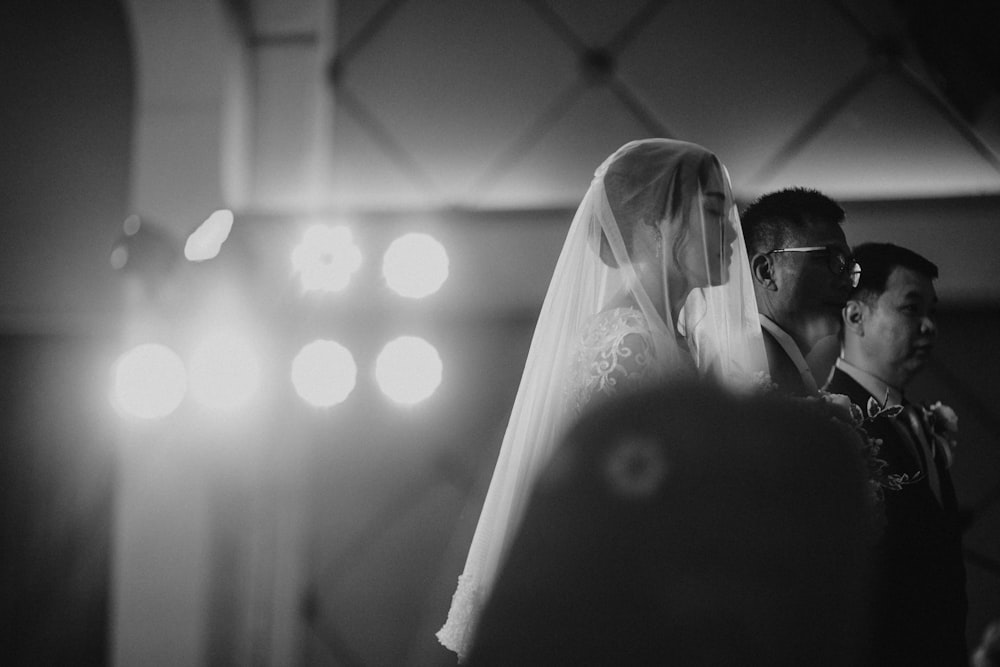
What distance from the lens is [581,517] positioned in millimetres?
518

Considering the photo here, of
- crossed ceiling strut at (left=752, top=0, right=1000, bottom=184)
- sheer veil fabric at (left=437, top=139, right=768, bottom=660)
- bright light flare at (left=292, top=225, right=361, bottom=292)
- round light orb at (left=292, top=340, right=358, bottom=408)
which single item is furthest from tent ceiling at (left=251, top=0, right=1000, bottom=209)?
sheer veil fabric at (left=437, top=139, right=768, bottom=660)

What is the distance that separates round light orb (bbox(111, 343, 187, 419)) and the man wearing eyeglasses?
169cm

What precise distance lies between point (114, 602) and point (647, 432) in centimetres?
275

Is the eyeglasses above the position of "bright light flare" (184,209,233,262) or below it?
below

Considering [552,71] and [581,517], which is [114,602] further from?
[581,517]

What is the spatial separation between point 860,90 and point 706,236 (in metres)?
1.66

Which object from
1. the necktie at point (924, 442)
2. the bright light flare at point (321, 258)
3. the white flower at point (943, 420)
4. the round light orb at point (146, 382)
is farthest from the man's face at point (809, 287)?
the round light orb at point (146, 382)

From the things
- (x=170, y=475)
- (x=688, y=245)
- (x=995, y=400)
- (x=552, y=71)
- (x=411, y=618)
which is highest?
(x=552, y=71)

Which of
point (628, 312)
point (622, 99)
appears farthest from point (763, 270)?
point (622, 99)

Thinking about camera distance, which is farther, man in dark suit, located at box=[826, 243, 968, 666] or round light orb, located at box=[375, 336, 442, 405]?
round light orb, located at box=[375, 336, 442, 405]

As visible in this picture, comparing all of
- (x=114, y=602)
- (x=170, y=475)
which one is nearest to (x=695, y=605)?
(x=170, y=475)

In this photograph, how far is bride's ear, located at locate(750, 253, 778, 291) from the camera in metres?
1.65

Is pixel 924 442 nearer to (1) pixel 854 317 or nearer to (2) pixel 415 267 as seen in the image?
(1) pixel 854 317

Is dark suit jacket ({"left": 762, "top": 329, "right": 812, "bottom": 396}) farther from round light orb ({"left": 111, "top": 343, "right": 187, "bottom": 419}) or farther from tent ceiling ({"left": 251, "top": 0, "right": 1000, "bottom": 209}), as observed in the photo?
round light orb ({"left": 111, "top": 343, "right": 187, "bottom": 419})
